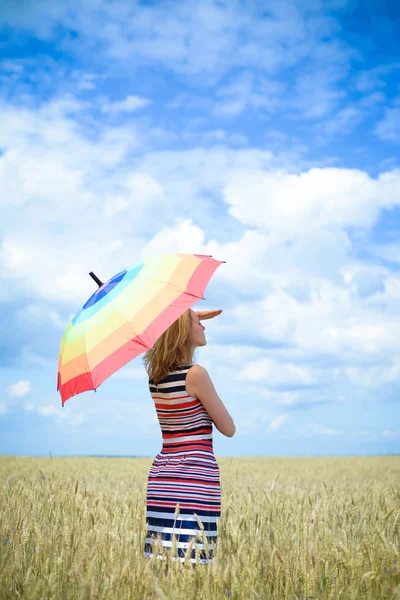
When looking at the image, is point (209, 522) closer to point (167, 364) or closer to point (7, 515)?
point (167, 364)

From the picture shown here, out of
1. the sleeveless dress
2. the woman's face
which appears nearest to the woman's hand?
the woman's face

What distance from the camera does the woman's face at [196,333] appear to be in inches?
141

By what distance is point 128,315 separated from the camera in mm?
3613

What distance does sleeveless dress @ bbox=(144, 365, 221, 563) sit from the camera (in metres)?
3.33

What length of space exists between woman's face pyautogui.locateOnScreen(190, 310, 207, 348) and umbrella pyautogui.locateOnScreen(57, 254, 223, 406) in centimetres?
16

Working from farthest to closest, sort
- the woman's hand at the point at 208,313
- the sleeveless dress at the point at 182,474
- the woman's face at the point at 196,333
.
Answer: the woman's hand at the point at 208,313, the woman's face at the point at 196,333, the sleeveless dress at the point at 182,474

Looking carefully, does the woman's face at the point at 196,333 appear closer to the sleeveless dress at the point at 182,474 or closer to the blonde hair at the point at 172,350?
the blonde hair at the point at 172,350

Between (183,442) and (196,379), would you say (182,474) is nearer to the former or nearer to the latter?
(183,442)

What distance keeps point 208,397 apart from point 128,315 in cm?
72

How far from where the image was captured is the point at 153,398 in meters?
3.60

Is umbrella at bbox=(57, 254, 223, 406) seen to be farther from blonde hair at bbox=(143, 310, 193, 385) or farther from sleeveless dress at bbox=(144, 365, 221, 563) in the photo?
sleeveless dress at bbox=(144, 365, 221, 563)

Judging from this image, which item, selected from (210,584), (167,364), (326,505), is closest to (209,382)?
(167,364)

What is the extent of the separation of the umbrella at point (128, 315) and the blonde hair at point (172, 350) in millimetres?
141

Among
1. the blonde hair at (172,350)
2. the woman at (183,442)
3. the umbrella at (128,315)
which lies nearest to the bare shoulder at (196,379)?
the woman at (183,442)
